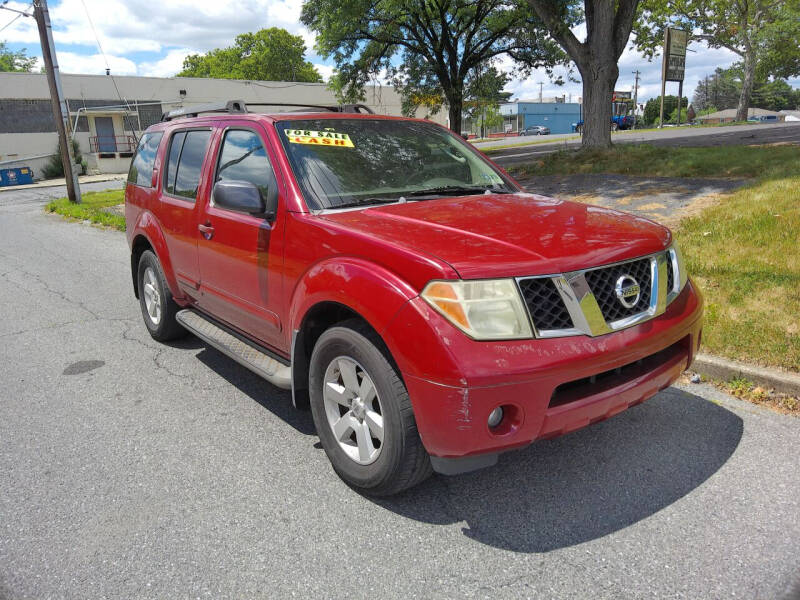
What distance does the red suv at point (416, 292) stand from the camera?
2.49 meters

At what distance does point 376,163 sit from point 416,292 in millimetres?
1501

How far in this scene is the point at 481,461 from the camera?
256 centimetres

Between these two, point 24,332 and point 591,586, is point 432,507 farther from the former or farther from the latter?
point 24,332

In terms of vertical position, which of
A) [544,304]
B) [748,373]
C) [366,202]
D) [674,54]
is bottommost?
[748,373]

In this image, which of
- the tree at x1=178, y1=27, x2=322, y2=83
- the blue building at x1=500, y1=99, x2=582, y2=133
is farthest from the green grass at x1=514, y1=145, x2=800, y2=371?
the blue building at x1=500, y1=99, x2=582, y2=133

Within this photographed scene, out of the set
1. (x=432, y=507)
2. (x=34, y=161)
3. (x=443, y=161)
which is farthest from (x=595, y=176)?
(x=34, y=161)

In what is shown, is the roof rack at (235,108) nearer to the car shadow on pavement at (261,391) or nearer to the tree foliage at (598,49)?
the car shadow on pavement at (261,391)

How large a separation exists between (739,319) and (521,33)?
22504 millimetres

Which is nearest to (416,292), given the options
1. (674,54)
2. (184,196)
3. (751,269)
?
(184,196)

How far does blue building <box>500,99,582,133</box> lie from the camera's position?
316 feet

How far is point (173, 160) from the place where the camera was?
16.1ft

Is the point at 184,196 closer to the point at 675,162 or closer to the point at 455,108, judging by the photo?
the point at 675,162

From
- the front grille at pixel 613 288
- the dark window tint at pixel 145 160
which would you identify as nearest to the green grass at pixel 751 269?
the front grille at pixel 613 288

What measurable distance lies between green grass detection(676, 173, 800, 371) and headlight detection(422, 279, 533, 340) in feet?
8.43
